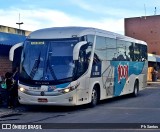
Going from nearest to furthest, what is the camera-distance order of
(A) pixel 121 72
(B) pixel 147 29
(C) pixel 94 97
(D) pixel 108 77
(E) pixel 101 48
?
(C) pixel 94 97, (E) pixel 101 48, (D) pixel 108 77, (A) pixel 121 72, (B) pixel 147 29

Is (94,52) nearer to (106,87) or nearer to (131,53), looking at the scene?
(106,87)

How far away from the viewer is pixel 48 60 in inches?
607

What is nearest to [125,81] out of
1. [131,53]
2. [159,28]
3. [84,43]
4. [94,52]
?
[131,53]

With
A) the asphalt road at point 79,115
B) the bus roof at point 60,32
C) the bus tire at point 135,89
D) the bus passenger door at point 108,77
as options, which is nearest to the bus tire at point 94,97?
the asphalt road at point 79,115

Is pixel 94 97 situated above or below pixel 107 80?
below

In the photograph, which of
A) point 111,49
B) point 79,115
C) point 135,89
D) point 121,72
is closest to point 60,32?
point 79,115

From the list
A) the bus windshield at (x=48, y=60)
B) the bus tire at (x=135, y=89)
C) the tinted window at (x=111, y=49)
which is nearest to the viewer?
the bus windshield at (x=48, y=60)

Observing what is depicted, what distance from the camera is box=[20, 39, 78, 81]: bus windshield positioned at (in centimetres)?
1522

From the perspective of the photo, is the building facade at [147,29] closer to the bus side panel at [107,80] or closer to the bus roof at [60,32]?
the bus side panel at [107,80]

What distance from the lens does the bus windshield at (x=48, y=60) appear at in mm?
15219

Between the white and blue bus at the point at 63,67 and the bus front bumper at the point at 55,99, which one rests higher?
the white and blue bus at the point at 63,67

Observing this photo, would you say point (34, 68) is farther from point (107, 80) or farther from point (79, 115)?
point (107, 80)

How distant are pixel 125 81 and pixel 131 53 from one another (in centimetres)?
201

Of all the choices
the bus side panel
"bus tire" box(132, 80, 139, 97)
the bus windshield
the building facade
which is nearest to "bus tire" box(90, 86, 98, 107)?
the bus side panel
